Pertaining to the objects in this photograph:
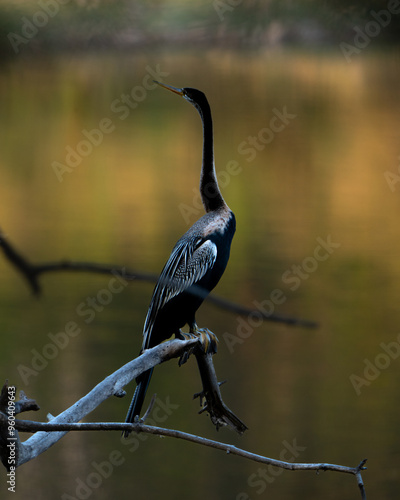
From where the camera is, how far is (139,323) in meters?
5.10

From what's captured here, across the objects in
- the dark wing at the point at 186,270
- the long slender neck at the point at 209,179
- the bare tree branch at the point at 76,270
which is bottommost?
the dark wing at the point at 186,270

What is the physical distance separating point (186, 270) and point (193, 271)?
0.07ft

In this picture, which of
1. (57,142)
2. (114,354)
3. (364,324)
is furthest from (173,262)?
(57,142)

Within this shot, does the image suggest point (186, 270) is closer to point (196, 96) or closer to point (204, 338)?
point (204, 338)

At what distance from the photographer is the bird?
1.80 metres

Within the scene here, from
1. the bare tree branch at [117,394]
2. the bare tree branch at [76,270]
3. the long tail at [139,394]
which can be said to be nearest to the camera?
the bare tree branch at [76,270]

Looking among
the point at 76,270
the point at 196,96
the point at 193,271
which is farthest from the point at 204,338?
the point at 76,270

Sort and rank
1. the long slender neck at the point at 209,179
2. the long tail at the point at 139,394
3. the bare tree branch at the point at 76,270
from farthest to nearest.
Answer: the long slender neck at the point at 209,179, the long tail at the point at 139,394, the bare tree branch at the point at 76,270

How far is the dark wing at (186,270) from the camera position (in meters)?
1.81

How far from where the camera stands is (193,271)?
1828 mm

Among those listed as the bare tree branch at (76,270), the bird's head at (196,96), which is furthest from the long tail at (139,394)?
the bare tree branch at (76,270)

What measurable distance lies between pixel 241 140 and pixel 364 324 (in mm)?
2105

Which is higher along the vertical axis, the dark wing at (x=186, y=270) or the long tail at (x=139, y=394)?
the dark wing at (x=186, y=270)

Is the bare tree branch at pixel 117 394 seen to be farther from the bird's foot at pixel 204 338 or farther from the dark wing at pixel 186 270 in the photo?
the dark wing at pixel 186 270
